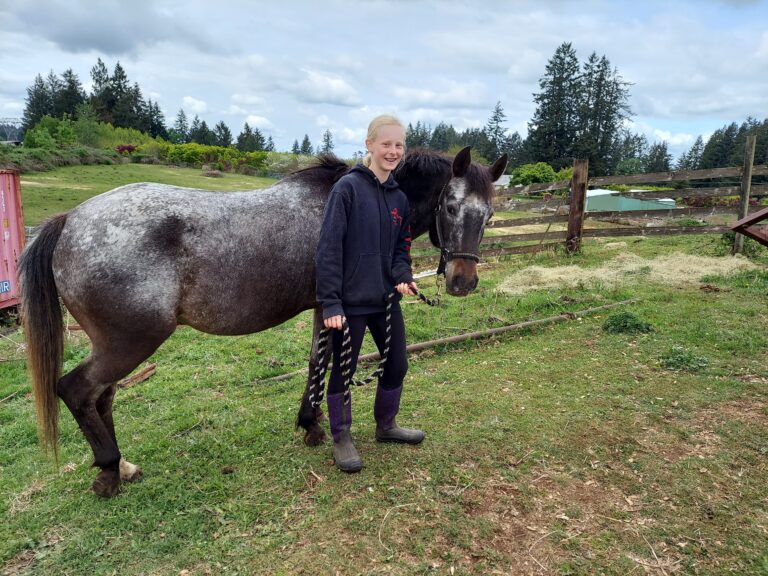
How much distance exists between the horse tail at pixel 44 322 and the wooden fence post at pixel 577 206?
969 cm

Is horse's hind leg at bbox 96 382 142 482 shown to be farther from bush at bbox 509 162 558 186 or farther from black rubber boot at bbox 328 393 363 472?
bush at bbox 509 162 558 186

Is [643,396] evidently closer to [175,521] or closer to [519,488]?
[519,488]

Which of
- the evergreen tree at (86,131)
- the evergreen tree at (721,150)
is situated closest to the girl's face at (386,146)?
the evergreen tree at (86,131)

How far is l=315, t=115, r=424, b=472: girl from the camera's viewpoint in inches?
104

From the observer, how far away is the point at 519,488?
2789mm

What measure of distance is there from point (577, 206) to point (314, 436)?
876cm

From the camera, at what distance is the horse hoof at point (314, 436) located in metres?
3.41

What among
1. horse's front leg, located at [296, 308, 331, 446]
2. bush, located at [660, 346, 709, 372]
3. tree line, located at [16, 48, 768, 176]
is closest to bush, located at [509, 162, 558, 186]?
tree line, located at [16, 48, 768, 176]

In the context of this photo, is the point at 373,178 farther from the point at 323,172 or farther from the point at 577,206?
the point at 577,206

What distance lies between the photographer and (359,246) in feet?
8.95

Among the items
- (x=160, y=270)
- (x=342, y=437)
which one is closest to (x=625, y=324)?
(x=342, y=437)

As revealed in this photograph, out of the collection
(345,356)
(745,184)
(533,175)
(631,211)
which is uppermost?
(533,175)

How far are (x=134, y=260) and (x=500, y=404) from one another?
287 centimetres

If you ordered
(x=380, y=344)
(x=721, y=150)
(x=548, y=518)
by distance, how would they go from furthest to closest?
(x=721, y=150) → (x=380, y=344) → (x=548, y=518)
